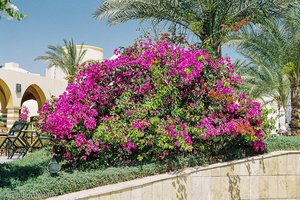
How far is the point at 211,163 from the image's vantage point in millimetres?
6945

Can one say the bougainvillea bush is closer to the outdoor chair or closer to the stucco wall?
the outdoor chair

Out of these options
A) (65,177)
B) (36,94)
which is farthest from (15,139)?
(36,94)

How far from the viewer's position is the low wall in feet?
17.6

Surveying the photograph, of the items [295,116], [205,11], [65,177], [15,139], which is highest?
[205,11]

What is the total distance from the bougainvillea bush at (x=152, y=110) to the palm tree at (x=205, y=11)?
2.13 meters

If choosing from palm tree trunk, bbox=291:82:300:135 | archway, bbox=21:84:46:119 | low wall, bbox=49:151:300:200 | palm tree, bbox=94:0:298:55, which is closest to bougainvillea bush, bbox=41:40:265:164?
low wall, bbox=49:151:300:200

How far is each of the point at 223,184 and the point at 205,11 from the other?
4.61 meters

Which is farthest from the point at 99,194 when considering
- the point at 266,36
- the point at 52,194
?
the point at 266,36

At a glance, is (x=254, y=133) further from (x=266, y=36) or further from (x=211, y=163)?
(x=266, y=36)

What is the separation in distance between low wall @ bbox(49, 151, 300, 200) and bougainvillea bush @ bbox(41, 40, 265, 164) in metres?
0.43

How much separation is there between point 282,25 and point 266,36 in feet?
1.87

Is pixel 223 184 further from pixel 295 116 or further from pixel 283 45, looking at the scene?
pixel 283 45

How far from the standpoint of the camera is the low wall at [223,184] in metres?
5.37

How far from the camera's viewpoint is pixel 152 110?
6762mm
